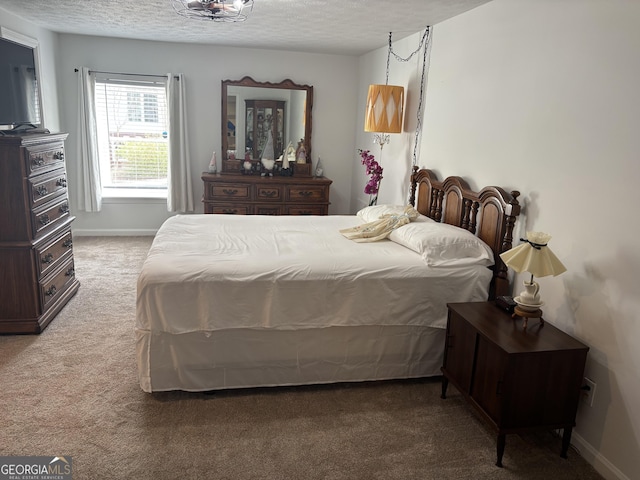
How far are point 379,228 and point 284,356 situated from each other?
1.16 metres

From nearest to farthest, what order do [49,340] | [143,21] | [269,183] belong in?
[49,340] < [143,21] < [269,183]

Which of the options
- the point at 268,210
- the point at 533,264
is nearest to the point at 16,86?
the point at 268,210

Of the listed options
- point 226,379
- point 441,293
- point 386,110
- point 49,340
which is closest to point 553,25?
point 441,293

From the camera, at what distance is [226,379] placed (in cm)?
267

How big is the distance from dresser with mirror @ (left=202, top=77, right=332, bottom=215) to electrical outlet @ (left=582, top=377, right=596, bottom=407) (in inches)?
150

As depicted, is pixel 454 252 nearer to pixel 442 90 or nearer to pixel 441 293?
pixel 441 293

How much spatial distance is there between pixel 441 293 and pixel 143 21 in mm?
3568

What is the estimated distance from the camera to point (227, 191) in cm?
541

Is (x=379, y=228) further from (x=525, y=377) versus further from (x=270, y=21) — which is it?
(x=270, y=21)

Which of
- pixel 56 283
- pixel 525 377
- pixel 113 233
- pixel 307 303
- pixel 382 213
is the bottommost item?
pixel 113 233

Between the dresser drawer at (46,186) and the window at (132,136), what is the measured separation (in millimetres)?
2143

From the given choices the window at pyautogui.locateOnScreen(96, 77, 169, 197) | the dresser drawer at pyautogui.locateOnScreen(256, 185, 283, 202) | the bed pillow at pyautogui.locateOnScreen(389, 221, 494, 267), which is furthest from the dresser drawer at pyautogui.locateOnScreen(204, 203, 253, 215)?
the bed pillow at pyautogui.locateOnScreen(389, 221, 494, 267)

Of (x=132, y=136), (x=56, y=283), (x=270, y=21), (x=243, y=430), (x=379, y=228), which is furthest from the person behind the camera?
(x=132, y=136)

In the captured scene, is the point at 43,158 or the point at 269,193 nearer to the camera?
the point at 43,158
